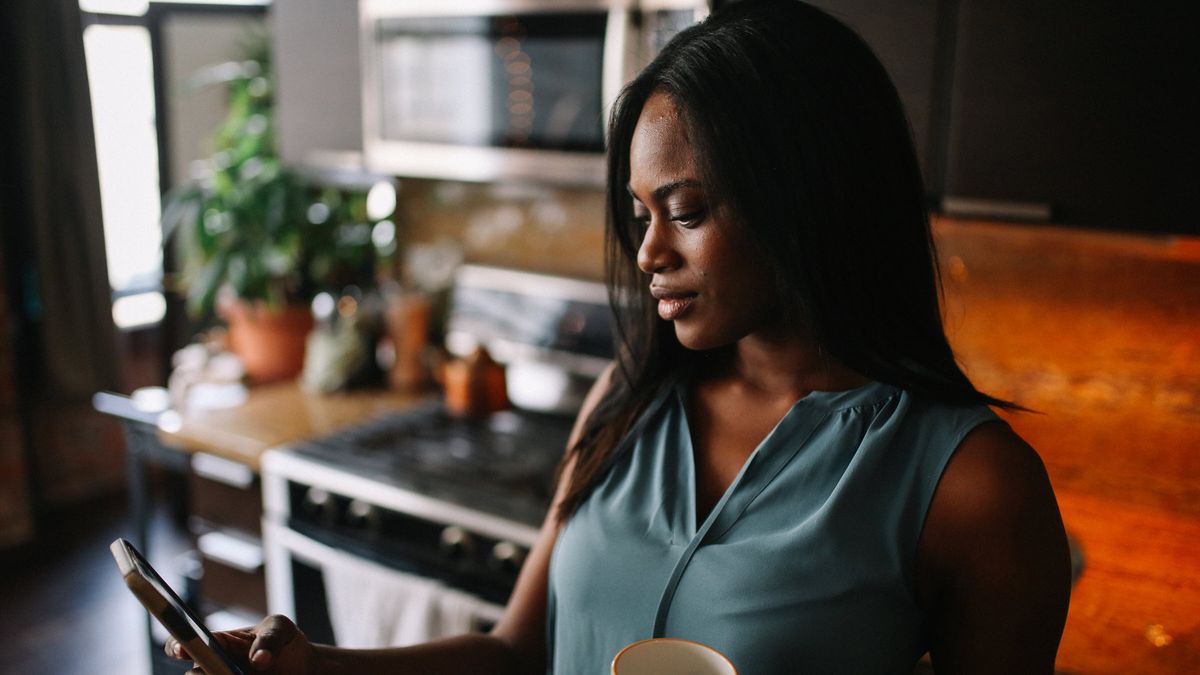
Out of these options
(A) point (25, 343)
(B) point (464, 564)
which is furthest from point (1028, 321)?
(A) point (25, 343)

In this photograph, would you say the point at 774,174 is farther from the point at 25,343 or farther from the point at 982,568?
the point at 25,343

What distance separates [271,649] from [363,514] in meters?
1.06

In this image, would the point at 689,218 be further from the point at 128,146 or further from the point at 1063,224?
the point at 128,146

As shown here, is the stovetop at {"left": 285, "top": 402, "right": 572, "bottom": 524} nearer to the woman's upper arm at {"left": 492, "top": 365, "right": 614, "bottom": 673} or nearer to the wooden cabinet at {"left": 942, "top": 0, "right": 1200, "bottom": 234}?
the woman's upper arm at {"left": 492, "top": 365, "right": 614, "bottom": 673}

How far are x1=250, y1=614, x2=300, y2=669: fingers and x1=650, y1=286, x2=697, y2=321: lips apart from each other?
0.46 metres

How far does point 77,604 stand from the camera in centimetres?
316

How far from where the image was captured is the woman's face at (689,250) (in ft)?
3.04

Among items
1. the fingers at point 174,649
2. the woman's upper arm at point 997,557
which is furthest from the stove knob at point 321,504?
the woman's upper arm at point 997,557

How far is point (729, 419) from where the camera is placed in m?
1.10

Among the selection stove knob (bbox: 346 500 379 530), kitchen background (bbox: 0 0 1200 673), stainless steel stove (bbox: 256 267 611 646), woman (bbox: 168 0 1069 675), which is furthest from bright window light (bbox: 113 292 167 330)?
woman (bbox: 168 0 1069 675)

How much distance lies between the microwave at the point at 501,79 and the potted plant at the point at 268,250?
487mm

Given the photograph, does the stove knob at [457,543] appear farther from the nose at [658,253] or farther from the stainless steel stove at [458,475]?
the nose at [658,253]

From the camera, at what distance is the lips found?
954mm

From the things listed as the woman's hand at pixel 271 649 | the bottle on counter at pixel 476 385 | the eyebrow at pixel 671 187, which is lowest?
the bottle on counter at pixel 476 385
